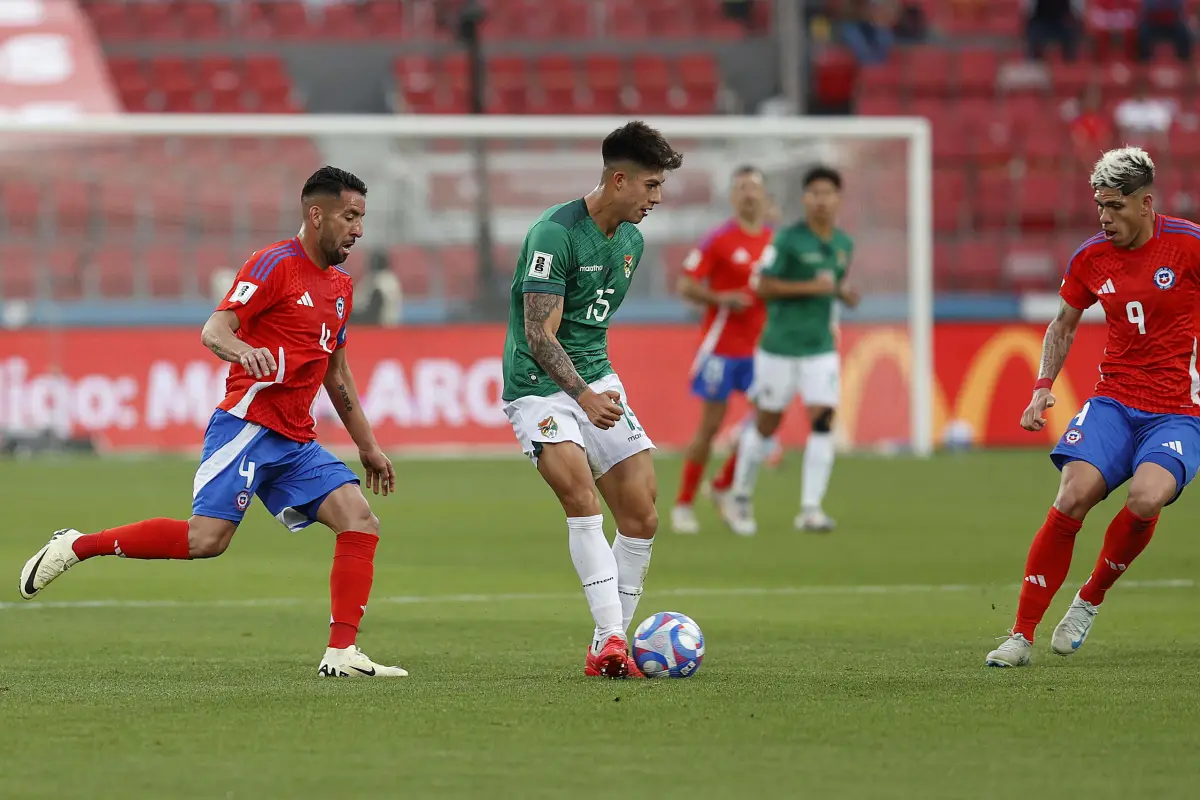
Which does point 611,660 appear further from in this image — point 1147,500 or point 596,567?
point 1147,500

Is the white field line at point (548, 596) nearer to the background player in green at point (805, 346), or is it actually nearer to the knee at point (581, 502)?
the knee at point (581, 502)

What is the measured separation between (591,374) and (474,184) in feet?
51.7

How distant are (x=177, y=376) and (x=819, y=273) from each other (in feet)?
33.4

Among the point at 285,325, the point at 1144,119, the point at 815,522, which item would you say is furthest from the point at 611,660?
the point at 1144,119

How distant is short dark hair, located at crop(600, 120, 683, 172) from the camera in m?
7.09

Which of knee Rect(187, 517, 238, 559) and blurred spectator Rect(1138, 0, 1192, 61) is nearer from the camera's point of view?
knee Rect(187, 517, 238, 559)

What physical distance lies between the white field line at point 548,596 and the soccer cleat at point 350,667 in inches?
105

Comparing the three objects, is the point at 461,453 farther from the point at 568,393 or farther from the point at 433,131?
the point at 568,393

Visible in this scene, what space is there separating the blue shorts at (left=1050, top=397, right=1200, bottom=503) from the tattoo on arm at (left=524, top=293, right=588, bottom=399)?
1.98 metres

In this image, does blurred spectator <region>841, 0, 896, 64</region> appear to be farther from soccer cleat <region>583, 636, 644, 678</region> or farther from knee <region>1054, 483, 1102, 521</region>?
soccer cleat <region>583, 636, 644, 678</region>

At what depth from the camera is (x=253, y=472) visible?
725 cm

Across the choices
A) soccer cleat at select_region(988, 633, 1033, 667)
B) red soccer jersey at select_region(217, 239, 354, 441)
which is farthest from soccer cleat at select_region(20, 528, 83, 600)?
soccer cleat at select_region(988, 633, 1033, 667)

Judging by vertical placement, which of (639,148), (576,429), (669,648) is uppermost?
(639,148)

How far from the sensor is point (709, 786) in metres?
4.88
